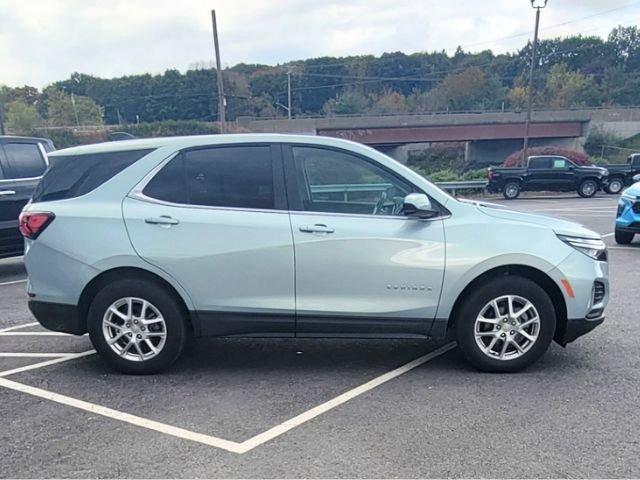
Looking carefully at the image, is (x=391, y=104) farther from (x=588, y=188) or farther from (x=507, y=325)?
(x=507, y=325)

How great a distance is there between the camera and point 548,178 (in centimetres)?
2472

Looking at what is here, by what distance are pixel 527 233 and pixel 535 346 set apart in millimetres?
860

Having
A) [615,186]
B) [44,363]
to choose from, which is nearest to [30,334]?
[44,363]

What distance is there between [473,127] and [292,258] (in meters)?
62.0

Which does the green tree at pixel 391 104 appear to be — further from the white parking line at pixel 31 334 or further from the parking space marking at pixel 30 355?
the parking space marking at pixel 30 355

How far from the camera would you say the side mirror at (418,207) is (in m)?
4.13

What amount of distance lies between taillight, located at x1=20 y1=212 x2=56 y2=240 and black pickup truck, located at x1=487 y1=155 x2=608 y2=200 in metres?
22.6

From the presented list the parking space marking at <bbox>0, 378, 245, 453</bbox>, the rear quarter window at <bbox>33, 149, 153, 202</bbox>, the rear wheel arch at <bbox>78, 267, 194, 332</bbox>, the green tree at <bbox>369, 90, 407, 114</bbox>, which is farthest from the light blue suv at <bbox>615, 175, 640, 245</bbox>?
the green tree at <bbox>369, 90, 407, 114</bbox>

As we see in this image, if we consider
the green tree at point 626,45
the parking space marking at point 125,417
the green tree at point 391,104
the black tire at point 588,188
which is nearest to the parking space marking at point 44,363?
the parking space marking at point 125,417

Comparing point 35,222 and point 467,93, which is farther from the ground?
point 467,93

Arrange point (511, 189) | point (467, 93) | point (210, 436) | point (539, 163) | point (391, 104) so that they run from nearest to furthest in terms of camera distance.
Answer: point (210, 436) < point (511, 189) < point (539, 163) < point (467, 93) < point (391, 104)

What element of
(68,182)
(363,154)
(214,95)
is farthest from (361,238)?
(214,95)

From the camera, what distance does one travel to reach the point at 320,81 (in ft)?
414

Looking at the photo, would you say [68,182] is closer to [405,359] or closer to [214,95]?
[405,359]
